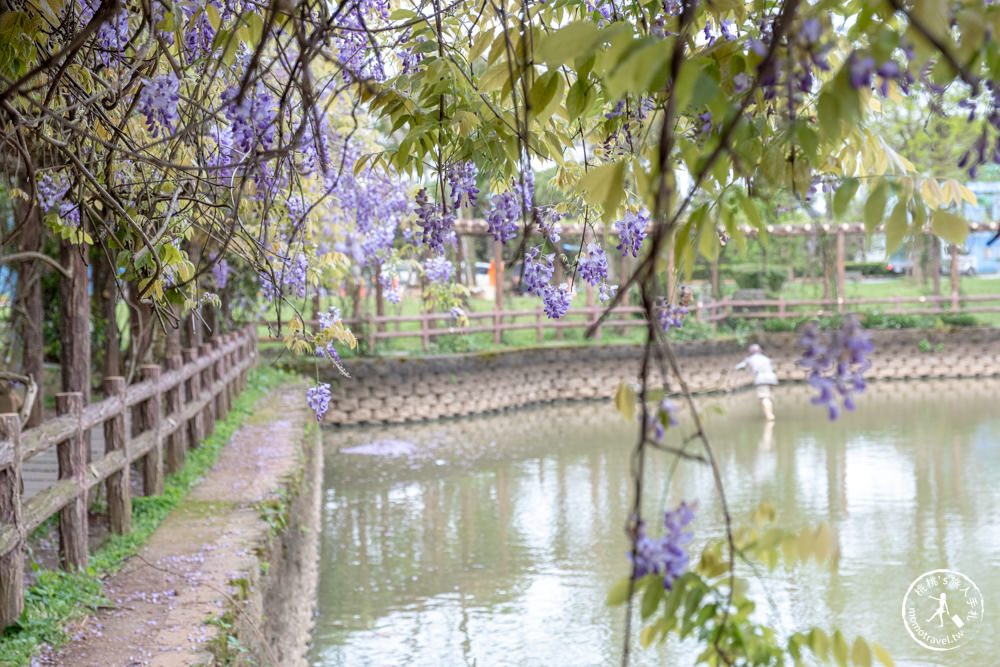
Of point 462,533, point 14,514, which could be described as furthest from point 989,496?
point 14,514

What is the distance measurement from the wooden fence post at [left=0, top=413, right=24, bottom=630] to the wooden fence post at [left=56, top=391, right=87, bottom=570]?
0.66 metres

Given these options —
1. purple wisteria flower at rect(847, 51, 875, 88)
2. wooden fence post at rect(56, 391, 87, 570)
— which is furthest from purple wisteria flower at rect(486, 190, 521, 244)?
wooden fence post at rect(56, 391, 87, 570)

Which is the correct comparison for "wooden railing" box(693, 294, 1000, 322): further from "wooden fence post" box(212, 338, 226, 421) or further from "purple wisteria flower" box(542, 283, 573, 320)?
"purple wisteria flower" box(542, 283, 573, 320)

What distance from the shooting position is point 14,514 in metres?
4.02

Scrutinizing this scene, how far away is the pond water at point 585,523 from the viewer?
6.27m

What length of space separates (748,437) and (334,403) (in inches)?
243

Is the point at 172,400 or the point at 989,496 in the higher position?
the point at 172,400

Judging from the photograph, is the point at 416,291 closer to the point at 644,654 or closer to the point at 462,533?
the point at 462,533

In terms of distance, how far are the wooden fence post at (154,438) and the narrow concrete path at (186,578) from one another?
0.25 m

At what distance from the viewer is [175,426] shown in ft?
23.0

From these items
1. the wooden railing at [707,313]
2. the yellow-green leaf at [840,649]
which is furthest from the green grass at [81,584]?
the wooden railing at [707,313]

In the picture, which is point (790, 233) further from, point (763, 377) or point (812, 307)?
point (763, 377)

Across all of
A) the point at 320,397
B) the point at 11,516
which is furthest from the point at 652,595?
the point at 11,516

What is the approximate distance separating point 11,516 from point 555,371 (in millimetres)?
14106
